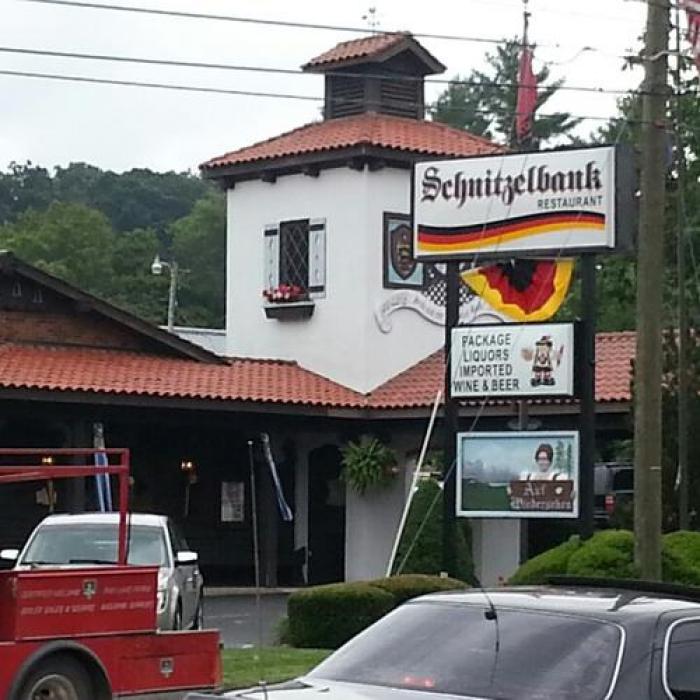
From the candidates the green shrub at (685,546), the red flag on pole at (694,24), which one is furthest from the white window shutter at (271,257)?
the red flag on pole at (694,24)

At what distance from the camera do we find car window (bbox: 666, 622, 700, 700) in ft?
26.0

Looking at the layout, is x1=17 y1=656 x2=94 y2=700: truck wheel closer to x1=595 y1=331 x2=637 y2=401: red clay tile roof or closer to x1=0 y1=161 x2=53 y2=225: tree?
x1=595 y1=331 x2=637 y2=401: red clay tile roof

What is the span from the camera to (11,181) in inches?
4405

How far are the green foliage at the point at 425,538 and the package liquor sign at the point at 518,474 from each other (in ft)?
7.19

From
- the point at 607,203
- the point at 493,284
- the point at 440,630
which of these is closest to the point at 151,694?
the point at 440,630

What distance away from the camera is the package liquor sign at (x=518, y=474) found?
24.5 metres

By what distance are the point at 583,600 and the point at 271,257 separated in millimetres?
29299

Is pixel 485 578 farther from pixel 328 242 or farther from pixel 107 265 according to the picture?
pixel 107 265

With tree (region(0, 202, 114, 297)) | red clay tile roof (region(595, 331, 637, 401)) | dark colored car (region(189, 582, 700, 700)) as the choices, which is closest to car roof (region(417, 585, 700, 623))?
dark colored car (region(189, 582, 700, 700))

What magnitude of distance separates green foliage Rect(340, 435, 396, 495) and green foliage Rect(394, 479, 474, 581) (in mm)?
5199

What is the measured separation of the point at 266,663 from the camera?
60.4 feet

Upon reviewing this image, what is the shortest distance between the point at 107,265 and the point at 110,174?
111 ft

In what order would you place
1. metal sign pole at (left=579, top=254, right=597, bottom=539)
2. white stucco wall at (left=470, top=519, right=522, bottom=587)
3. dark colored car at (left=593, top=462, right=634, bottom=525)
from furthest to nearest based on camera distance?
dark colored car at (left=593, top=462, right=634, bottom=525) → white stucco wall at (left=470, top=519, right=522, bottom=587) → metal sign pole at (left=579, top=254, right=597, bottom=539)

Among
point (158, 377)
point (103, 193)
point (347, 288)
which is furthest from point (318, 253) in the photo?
point (103, 193)
